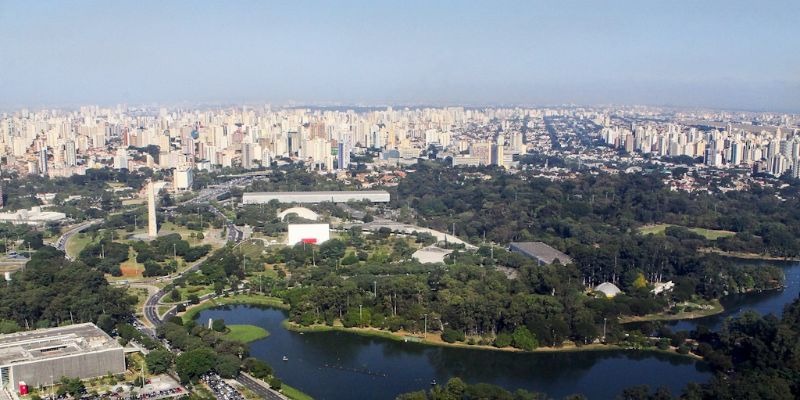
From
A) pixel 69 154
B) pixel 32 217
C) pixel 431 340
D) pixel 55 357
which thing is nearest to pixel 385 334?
pixel 431 340

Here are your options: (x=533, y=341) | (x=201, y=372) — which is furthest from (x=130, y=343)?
(x=533, y=341)

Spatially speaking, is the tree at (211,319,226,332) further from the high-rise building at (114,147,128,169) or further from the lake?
the high-rise building at (114,147,128,169)

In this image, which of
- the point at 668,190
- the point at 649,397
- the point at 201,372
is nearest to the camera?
the point at 649,397

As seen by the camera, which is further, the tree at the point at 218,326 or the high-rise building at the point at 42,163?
the high-rise building at the point at 42,163

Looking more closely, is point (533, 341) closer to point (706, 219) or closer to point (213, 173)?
point (706, 219)

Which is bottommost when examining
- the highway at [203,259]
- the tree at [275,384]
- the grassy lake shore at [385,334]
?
the grassy lake shore at [385,334]

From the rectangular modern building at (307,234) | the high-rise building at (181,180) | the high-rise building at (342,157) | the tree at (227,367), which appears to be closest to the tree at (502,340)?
the tree at (227,367)

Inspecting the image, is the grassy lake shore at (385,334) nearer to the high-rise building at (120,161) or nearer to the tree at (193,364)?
the tree at (193,364)
